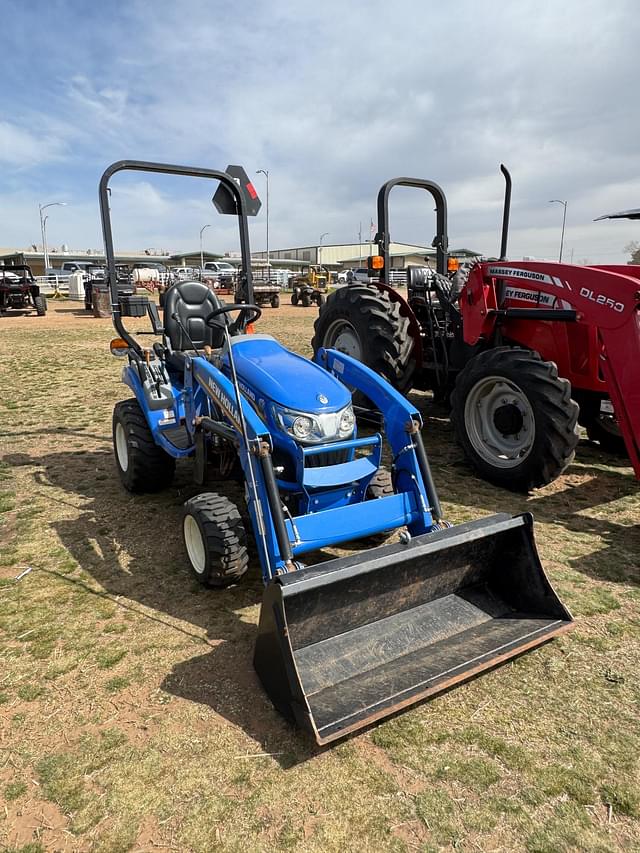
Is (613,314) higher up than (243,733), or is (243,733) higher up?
(613,314)

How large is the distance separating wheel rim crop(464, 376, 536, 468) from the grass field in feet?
2.82

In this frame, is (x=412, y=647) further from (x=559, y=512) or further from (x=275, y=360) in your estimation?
(x=559, y=512)

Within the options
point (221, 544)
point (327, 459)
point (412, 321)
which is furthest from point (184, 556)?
point (412, 321)

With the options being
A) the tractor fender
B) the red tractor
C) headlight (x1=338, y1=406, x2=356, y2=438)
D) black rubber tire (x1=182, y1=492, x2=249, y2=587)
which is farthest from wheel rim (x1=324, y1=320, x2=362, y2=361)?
black rubber tire (x1=182, y1=492, x2=249, y2=587)

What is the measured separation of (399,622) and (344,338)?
4323 millimetres

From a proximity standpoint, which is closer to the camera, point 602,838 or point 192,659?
point 602,838

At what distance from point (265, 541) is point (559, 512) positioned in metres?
2.51

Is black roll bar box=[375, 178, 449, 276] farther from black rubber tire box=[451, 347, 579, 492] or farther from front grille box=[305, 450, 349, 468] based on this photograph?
front grille box=[305, 450, 349, 468]

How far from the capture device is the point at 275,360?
3836mm

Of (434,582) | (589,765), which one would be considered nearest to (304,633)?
(434,582)

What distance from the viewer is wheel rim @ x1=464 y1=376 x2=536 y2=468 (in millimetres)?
4730

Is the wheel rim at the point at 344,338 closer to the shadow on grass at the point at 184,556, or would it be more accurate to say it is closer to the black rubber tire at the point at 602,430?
the shadow on grass at the point at 184,556

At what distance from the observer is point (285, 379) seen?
3539mm

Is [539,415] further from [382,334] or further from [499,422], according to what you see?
[382,334]
